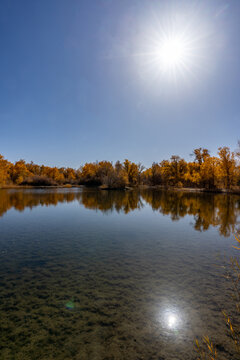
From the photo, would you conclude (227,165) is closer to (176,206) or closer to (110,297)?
(176,206)

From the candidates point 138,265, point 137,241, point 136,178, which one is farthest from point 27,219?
point 136,178

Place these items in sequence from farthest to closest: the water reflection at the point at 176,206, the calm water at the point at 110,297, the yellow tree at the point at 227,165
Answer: the yellow tree at the point at 227,165 → the water reflection at the point at 176,206 → the calm water at the point at 110,297

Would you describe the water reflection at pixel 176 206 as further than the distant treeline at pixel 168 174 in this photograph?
No

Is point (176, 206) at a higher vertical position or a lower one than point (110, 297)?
higher

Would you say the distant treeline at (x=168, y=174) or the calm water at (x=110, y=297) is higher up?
the distant treeline at (x=168, y=174)

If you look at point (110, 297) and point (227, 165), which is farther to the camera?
point (227, 165)

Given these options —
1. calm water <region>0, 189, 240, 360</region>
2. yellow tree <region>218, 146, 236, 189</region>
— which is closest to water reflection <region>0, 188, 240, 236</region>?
calm water <region>0, 189, 240, 360</region>

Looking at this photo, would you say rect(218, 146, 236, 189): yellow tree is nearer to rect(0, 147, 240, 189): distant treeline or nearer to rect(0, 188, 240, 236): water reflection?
rect(0, 147, 240, 189): distant treeline

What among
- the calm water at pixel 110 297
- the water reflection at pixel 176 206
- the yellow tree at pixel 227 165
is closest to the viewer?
the calm water at pixel 110 297

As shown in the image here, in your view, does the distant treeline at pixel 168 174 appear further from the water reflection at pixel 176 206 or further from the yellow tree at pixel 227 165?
the water reflection at pixel 176 206

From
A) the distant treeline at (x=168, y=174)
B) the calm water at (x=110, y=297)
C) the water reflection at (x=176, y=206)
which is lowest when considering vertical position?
the calm water at (x=110, y=297)

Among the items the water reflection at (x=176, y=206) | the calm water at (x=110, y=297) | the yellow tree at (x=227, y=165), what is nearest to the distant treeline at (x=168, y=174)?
the yellow tree at (x=227, y=165)

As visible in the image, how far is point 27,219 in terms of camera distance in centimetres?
1431

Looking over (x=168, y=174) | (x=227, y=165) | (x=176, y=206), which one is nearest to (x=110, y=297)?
(x=176, y=206)
